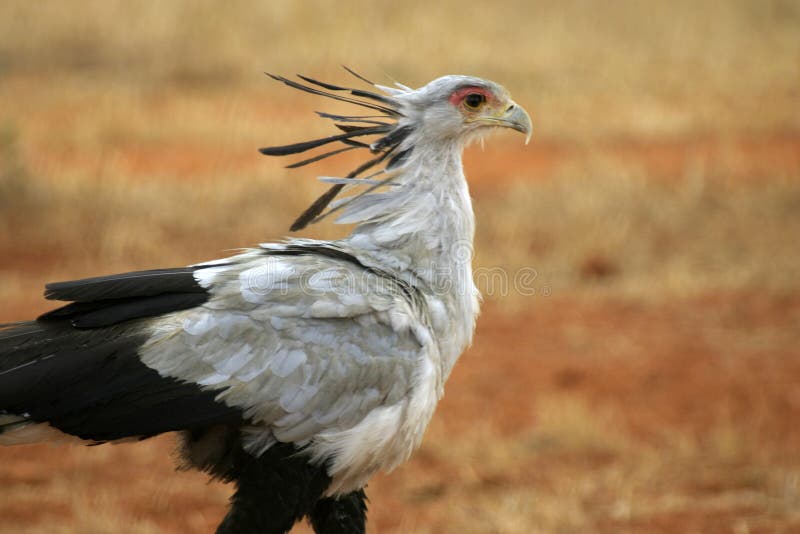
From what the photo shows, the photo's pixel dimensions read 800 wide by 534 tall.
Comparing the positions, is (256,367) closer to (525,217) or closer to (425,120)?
(425,120)

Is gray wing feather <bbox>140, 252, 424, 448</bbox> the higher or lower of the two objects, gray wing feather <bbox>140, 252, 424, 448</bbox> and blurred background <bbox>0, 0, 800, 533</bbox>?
the lower

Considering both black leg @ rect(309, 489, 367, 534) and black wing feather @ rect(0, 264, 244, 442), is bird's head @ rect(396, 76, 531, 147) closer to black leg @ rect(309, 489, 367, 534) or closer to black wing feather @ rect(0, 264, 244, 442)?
black wing feather @ rect(0, 264, 244, 442)

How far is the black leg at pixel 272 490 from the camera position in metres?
3.32

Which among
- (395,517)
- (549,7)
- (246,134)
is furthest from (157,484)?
(549,7)

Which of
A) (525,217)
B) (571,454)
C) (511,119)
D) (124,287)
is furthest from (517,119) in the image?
(525,217)

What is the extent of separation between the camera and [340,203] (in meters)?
3.85

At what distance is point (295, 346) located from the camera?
338 cm

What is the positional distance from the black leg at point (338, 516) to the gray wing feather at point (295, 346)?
18.5 inches

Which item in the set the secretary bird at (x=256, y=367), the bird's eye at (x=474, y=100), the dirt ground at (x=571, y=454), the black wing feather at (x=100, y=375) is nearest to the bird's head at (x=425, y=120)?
the bird's eye at (x=474, y=100)

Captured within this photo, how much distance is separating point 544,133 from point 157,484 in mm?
8365

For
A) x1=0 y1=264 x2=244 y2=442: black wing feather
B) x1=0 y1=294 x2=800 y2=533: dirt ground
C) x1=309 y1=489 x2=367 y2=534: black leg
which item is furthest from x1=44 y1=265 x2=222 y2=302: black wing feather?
x1=0 y1=294 x2=800 y2=533: dirt ground

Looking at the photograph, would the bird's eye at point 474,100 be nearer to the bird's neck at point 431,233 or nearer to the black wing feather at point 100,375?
the bird's neck at point 431,233

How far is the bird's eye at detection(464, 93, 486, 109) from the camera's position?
3.93m

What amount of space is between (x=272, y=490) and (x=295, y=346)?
0.44 m
